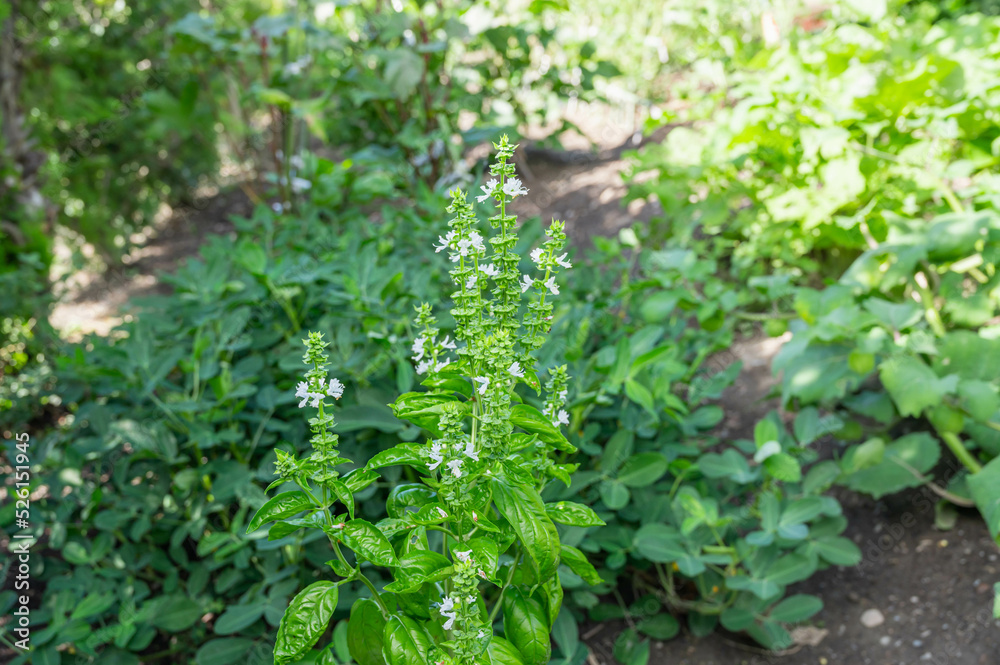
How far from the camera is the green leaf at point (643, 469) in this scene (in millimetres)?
1622

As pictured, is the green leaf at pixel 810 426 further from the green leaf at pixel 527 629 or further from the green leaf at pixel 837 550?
the green leaf at pixel 527 629

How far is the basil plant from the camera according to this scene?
946mm

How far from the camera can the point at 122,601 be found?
1.58m

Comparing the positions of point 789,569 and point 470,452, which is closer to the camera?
point 470,452

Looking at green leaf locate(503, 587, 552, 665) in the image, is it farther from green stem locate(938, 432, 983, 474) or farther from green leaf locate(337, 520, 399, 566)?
green stem locate(938, 432, 983, 474)

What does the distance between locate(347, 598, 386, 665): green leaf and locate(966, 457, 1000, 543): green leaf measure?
126 cm

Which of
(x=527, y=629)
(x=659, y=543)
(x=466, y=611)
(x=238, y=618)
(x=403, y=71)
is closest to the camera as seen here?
(x=466, y=611)

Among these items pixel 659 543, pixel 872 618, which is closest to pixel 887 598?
pixel 872 618

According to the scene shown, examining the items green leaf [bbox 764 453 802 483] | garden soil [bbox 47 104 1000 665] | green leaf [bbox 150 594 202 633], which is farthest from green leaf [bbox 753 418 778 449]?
green leaf [bbox 150 594 202 633]

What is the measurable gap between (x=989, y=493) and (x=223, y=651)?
1.68 m

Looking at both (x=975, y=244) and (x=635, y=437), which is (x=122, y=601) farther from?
(x=975, y=244)

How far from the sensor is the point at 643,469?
64.3 inches

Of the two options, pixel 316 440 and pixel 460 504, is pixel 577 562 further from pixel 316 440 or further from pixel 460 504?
pixel 316 440

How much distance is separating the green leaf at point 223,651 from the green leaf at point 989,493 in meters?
1.59
